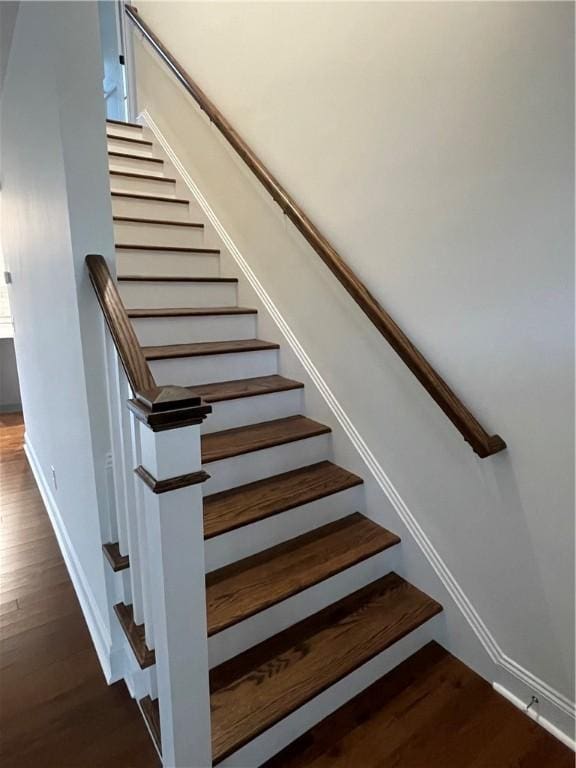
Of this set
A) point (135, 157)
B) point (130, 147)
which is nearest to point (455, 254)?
point (135, 157)

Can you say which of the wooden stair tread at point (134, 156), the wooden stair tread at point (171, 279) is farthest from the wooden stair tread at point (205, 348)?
the wooden stair tread at point (134, 156)

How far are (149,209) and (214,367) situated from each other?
1.41 meters

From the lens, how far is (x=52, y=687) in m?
1.52

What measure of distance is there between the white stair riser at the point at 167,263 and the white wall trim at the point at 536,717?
2426 mm

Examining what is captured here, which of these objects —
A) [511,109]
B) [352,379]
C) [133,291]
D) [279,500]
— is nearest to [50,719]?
[279,500]

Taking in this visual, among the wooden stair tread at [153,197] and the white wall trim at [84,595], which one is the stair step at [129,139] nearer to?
the wooden stair tread at [153,197]

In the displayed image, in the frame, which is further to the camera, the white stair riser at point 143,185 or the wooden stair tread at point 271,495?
the white stair riser at point 143,185

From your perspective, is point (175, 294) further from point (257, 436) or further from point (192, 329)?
point (257, 436)

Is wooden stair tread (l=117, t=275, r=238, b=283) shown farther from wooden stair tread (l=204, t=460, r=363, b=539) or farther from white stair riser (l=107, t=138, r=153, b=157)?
white stair riser (l=107, t=138, r=153, b=157)

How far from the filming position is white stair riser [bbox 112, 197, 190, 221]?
2867mm

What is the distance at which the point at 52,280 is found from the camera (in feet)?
5.16

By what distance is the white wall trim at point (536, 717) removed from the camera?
1.35m

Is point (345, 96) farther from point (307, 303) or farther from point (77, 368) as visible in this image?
point (77, 368)

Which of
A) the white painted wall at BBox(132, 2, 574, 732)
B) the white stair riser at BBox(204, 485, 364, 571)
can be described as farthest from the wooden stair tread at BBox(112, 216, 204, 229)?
the white stair riser at BBox(204, 485, 364, 571)
